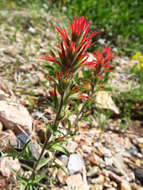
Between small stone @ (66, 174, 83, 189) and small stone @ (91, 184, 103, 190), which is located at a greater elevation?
small stone @ (66, 174, 83, 189)

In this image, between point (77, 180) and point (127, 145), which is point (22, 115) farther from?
point (127, 145)

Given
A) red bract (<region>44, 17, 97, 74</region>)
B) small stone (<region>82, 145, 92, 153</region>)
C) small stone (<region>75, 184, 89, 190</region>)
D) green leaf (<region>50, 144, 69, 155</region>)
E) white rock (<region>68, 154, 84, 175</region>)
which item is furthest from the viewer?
small stone (<region>82, 145, 92, 153</region>)

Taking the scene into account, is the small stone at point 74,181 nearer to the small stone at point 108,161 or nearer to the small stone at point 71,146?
the small stone at point 71,146

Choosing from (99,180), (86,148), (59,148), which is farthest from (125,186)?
(59,148)

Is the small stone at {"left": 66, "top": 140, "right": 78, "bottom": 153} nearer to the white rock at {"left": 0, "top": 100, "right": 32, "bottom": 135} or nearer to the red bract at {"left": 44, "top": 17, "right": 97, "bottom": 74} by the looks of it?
the white rock at {"left": 0, "top": 100, "right": 32, "bottom": 135}

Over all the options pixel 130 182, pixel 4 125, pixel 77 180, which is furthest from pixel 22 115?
pixel 130 182

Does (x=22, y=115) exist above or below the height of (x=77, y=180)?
above

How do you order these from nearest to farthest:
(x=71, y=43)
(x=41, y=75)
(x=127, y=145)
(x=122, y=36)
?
(x=71, y=43) → (x=127, y=145) → (x=41, y=75) → (x=122, y=36)

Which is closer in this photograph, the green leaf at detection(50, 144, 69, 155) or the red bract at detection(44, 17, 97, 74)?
the red bract at detection(44, 17, 97, 74)

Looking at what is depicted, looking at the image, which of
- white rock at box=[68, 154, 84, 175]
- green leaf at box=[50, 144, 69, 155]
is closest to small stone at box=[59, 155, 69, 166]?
white rock at box=[68, 154, 84, 175]
